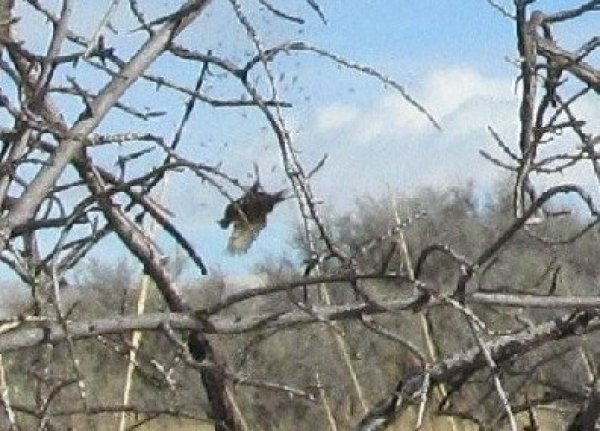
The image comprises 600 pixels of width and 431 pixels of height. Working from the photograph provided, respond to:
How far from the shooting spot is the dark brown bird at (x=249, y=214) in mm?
2141

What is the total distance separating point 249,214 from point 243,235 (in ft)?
0.10

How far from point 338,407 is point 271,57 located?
203 cm

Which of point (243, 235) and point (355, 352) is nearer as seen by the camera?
point (243, 235)

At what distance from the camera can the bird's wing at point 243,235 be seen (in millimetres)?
2139

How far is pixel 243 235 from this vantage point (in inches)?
84.4

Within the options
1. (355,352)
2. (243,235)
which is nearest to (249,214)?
(243,235)

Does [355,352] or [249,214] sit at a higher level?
[249,214]

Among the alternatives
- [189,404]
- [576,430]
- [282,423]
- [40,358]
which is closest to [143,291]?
[189,404]

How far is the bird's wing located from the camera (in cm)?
214

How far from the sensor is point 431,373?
6.95ft

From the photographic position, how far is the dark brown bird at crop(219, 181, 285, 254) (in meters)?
2.14

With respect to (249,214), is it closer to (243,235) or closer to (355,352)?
(243,235)

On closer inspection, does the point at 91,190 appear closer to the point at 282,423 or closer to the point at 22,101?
the point at 22,101

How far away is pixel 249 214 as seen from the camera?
2150 mm
